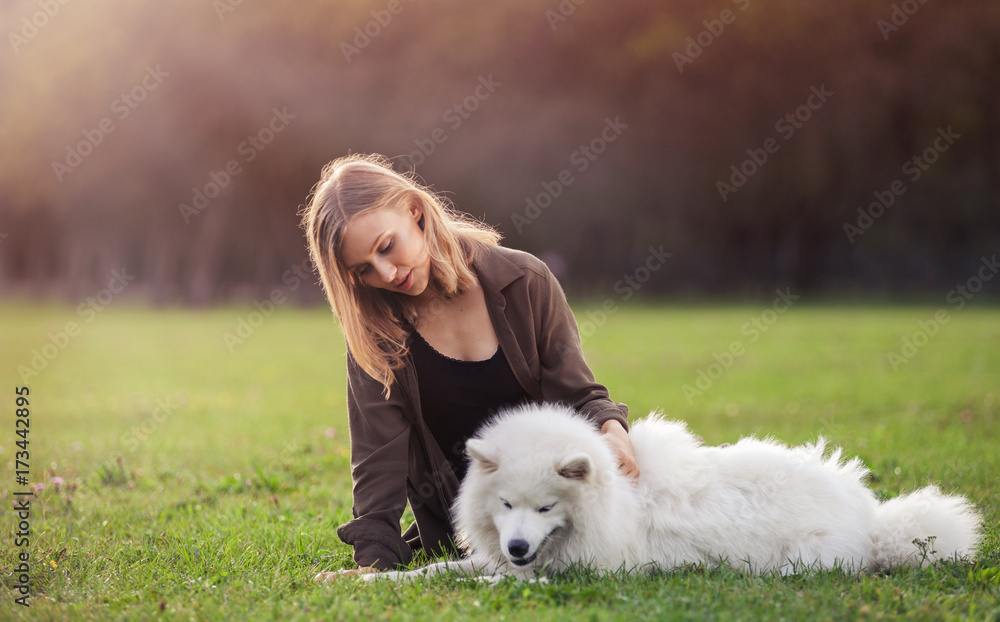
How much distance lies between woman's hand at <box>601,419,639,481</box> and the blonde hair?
1.11m

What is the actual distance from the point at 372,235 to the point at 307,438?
4.73 m

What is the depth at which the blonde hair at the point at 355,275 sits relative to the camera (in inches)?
158

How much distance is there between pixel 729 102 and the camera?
28359 millimetres

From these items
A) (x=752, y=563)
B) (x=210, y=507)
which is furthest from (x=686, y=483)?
(x=210, y=507)

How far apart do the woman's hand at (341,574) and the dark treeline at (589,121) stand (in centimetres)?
2387

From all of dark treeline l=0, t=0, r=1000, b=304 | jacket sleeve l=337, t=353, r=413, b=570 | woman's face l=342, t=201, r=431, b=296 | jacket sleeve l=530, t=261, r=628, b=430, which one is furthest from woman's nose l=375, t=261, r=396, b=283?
dark treeline l=0, t=0, r=1000, b=304

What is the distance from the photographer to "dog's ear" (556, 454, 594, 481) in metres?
3.43

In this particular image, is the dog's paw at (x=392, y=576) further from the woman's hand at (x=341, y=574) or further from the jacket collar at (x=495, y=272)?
the jacket collar at (x=495, y=272)

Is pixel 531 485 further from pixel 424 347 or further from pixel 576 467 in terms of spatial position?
pixel 424 347

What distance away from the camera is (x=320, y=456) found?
725 centimetres

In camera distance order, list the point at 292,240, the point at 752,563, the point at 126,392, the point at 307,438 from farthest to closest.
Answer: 1. the point at 292,240
2. the point at 126,392
3. the point at 307,438
4. the point at 752,563

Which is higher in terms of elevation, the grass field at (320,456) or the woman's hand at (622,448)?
the woman's hand at (622,448)

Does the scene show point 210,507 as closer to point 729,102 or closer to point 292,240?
point 729,102

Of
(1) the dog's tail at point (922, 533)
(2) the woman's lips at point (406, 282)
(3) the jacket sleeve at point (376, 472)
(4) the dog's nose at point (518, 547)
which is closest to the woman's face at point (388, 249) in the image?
(2) the woman's lips at point (406, 282)
